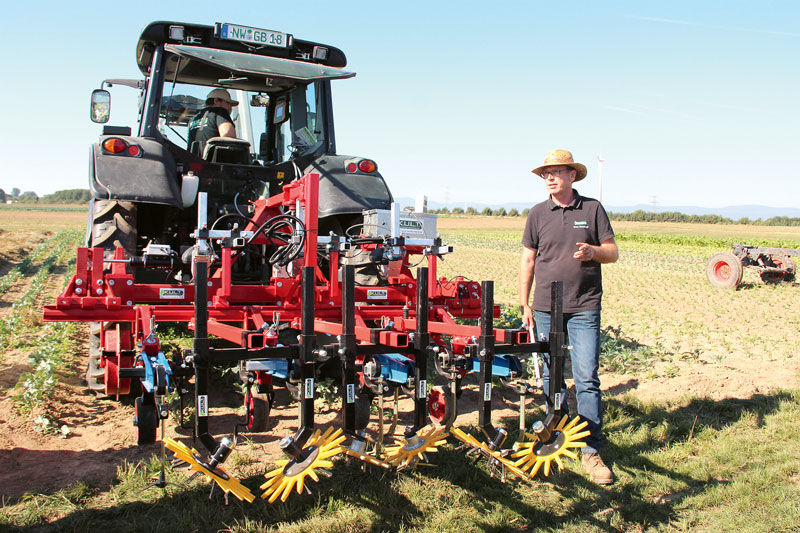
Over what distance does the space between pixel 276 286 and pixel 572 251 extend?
1928 millimetres

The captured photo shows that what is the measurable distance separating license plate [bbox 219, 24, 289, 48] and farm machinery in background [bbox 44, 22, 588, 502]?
11mm

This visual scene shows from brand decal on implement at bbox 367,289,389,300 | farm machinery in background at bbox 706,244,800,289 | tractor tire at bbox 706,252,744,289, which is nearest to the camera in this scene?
brand decal on implement at bbox 367,289,389,300

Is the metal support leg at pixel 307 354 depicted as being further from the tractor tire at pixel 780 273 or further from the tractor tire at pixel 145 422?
the tractor tire at pixel 780 273

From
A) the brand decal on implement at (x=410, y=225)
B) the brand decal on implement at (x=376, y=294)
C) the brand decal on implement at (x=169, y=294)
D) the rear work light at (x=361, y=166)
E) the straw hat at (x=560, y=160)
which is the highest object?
the rear work light at (x=361, y=166)

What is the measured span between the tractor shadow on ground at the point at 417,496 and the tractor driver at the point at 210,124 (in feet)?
11.3

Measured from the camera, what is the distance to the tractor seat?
5879 millimetres

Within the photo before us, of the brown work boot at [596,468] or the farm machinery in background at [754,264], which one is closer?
the brown work boot at [596,468]

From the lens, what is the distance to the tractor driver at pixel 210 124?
19.7 ft

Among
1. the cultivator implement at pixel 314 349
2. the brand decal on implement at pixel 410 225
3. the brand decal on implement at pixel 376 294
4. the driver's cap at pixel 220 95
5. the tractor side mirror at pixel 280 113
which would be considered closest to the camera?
the cultivator implement at pixel 314 349

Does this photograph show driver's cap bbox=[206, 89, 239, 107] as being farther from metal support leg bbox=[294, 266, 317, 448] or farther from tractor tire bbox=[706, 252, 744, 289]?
tractor tire bbox=[706, 252, 744, 289]

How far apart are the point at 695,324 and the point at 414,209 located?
606cm

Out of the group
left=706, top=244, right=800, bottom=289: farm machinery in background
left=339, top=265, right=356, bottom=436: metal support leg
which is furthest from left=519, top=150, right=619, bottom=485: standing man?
left=706, top=244, right=800, bottom=289: farm machinery in background

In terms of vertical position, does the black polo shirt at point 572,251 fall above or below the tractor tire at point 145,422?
above

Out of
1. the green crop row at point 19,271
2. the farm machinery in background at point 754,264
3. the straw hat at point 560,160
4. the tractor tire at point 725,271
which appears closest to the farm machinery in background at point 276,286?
the straw hat at point 560,160
